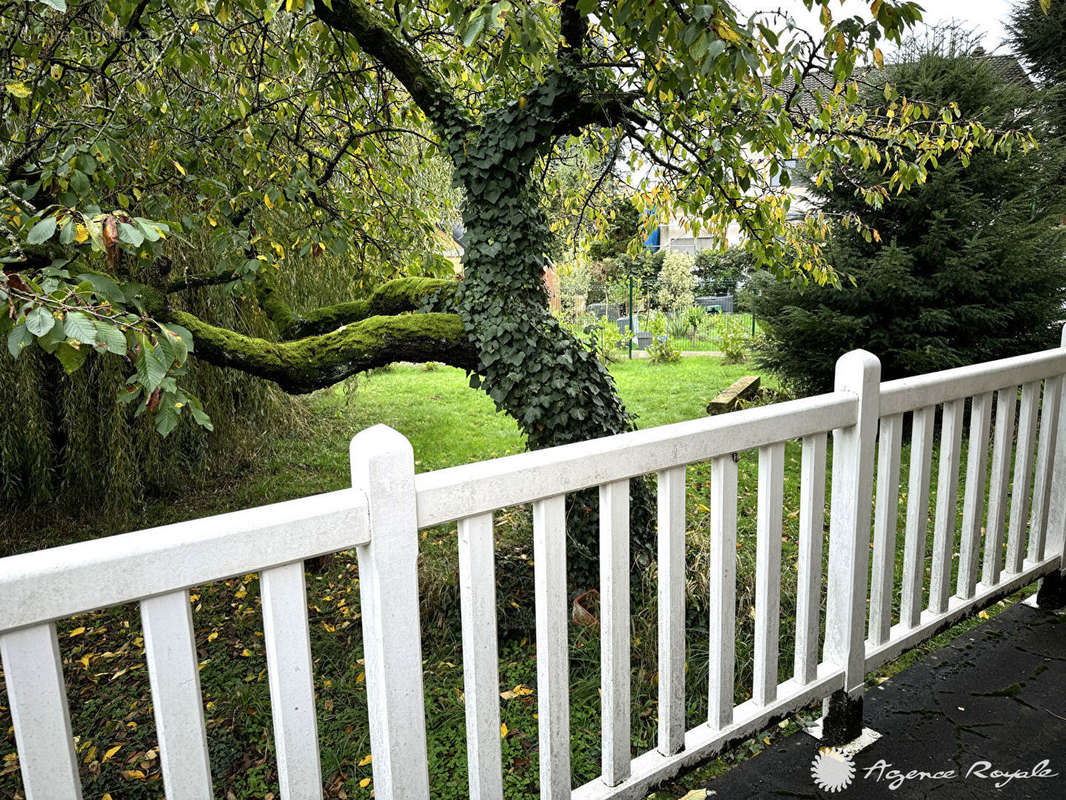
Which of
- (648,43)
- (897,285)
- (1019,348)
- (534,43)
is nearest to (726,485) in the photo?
(534,43)

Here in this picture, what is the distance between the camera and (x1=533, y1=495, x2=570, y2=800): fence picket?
139 cm

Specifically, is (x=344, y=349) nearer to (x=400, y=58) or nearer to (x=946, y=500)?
(x=400, y=58)

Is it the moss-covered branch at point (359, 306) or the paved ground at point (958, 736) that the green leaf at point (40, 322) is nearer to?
the paved ground at point (958, 736)

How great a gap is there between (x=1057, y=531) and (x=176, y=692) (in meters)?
2.95

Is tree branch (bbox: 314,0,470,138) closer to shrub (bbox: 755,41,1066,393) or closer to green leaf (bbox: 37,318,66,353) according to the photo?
green leaf (bbox: 37,318,66,353)

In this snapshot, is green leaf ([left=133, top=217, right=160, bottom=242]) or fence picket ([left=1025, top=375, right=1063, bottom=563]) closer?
green leaf ([left=133, top=217, right=160, bottom=242])

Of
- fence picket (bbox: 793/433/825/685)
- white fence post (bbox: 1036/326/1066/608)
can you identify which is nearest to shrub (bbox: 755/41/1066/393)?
white fence post (bbox: 1036/326/1066/608)

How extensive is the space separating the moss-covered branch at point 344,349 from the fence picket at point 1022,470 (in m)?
2.27

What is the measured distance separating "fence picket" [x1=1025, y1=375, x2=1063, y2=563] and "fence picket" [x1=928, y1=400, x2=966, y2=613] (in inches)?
22.2

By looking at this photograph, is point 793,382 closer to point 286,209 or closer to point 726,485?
point 286,209

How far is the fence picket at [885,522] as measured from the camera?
1966 mm

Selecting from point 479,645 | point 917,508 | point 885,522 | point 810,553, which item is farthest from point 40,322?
point 917,508

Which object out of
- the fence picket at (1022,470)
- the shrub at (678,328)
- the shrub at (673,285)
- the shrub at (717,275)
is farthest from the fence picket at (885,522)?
the shrub at (717,275)

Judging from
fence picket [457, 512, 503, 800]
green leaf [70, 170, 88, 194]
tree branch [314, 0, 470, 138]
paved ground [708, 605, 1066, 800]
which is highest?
tree branch [314, 0, 470, 138]
